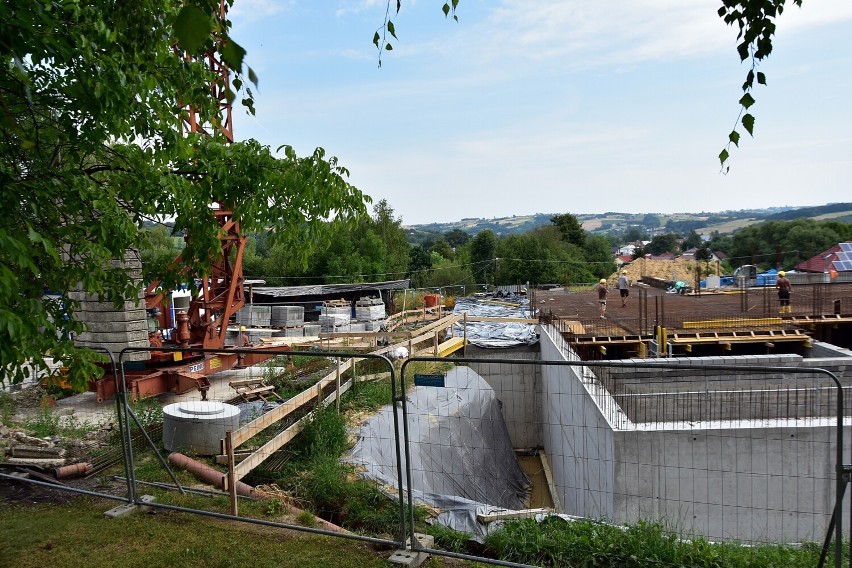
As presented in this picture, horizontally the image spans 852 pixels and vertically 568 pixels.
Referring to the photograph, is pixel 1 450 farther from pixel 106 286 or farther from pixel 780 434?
pixel 780 434

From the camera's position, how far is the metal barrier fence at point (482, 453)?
670 centimetres

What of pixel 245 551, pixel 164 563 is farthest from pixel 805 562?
pixel 164 563

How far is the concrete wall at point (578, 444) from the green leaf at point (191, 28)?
7216 mm

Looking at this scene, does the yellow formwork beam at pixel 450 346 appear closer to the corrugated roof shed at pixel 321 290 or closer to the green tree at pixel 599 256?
the corrugated roof shed at pixel 321 290

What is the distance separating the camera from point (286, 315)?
28.9m

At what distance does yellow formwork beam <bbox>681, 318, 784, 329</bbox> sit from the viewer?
69.4 ft

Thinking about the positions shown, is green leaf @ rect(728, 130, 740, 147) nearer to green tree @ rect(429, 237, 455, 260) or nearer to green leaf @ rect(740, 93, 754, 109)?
green leaf @ rect(740, 93, 754, 109)

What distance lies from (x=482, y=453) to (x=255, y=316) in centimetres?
1845

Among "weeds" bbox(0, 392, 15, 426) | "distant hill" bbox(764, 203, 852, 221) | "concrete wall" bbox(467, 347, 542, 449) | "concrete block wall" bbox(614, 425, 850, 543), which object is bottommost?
"concrete wall" bbox(467, 347, 542, 449)

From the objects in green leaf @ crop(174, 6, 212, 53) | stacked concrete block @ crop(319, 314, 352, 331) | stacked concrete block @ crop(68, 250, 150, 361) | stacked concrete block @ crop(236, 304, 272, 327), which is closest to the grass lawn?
green leaf @ crop(174, 6, 212, 53)

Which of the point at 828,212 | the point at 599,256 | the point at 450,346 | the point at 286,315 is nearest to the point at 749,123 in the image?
the point at 450,346

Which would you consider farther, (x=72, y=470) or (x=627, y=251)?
(x=627, y=251)

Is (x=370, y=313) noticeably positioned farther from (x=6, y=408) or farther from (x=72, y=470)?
(x=72, y=470)

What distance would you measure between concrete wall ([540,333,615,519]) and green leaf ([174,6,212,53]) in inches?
284
